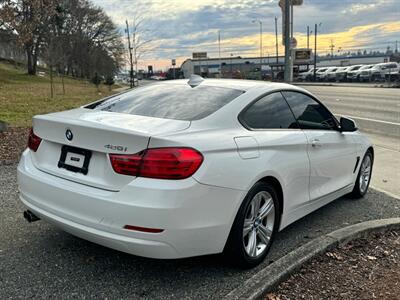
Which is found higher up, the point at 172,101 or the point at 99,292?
the point at 172,101

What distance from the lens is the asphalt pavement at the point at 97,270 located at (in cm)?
325

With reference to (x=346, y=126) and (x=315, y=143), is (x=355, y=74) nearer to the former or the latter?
(x=346, y=126)

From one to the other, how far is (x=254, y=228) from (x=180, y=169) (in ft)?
3.31

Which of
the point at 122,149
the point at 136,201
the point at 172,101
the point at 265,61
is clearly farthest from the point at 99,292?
the point at 265,61

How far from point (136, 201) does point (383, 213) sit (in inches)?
133

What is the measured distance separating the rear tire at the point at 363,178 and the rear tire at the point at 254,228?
214 centimetres

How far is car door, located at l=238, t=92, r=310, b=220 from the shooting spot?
12.1 ft

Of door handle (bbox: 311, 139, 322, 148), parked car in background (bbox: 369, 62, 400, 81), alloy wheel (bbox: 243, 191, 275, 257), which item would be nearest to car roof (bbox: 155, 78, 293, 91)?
door handle (bbox: 311, 139, 322, 148)

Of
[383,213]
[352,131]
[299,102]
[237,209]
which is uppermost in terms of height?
[299,102]

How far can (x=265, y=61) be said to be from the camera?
104562 millimetres

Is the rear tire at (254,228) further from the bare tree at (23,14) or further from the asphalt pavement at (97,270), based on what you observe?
the bare tree at (23,14)

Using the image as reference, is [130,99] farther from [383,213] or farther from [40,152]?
[383,213]

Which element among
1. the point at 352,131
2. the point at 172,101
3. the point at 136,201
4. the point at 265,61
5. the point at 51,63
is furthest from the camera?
the point at 265,61

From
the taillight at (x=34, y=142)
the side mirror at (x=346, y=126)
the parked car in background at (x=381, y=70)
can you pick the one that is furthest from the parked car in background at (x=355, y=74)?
the taillight at (x=34, y=142)
